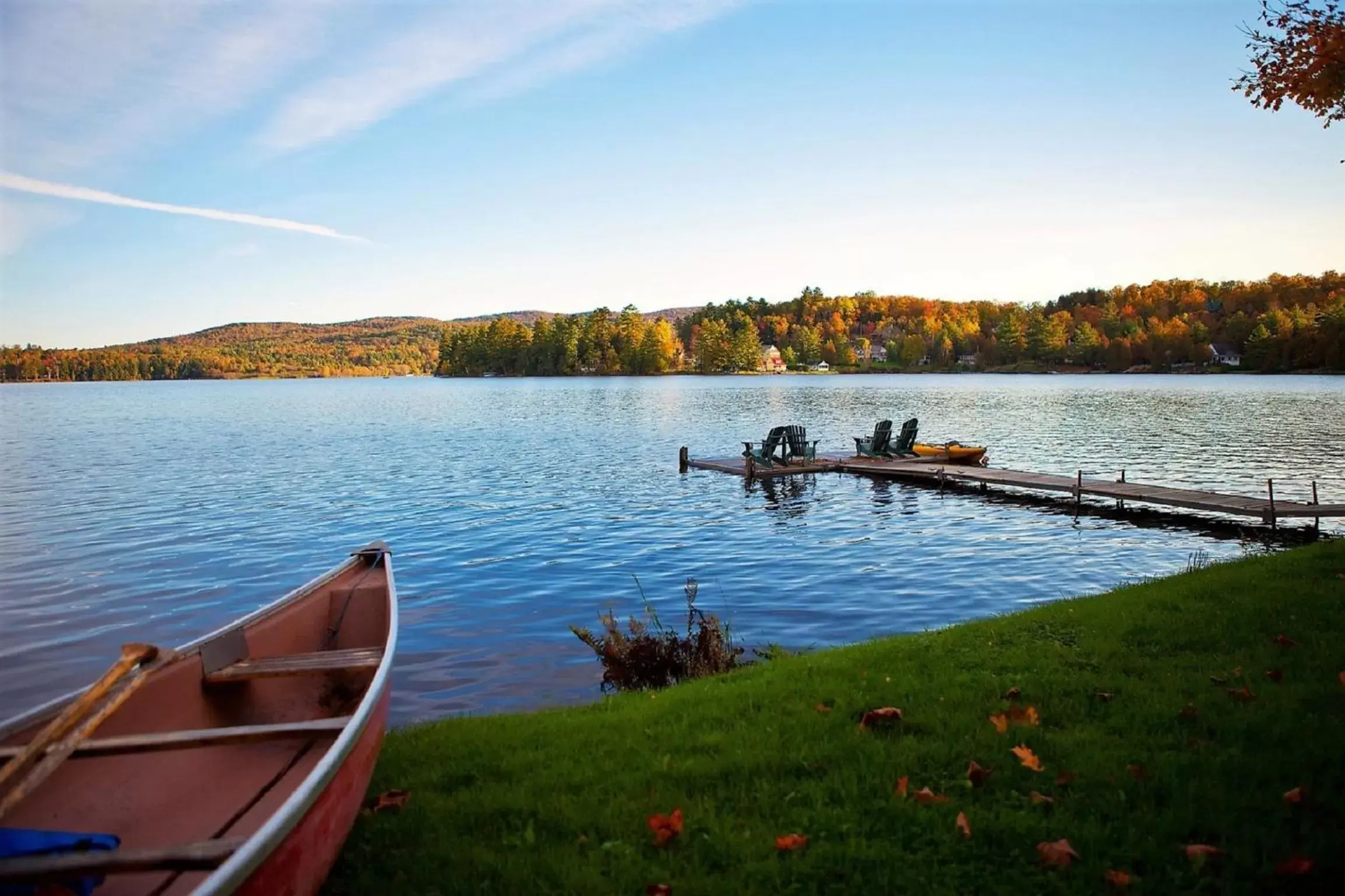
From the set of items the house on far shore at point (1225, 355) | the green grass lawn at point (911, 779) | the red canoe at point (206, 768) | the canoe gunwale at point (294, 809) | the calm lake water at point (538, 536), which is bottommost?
the calm lake water at point (538, 536)

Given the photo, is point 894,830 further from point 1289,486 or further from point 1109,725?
point 1289,486

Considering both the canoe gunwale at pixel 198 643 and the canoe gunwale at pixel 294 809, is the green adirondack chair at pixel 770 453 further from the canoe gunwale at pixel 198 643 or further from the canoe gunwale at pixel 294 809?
the canoe gunwale at pixel 294 809

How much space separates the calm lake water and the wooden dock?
79 cm

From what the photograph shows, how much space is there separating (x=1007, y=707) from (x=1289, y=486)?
27.6 m

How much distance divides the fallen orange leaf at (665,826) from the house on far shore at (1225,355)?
181 metres

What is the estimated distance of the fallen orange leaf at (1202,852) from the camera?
13.2 feet

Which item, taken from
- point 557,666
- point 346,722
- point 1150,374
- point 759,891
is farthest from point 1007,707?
point 1150,374

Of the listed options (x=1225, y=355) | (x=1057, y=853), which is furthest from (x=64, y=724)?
(x=1225, y=355)

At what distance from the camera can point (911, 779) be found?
501cm

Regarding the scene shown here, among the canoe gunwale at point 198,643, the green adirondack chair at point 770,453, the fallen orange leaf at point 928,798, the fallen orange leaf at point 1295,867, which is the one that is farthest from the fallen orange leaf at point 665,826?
the green adirondack chair at point 770,453

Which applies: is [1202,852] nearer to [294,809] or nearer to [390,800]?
[294,809]

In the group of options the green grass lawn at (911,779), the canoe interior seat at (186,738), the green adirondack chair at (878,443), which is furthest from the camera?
the green adirondack chair at (878,443)

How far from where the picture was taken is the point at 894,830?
4461 mm

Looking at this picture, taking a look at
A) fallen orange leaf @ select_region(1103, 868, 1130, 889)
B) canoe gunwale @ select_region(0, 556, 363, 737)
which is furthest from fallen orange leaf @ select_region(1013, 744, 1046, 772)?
canoe gunwale @ select_region(0, 556, 363, 737)
